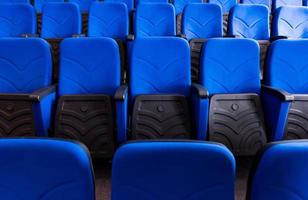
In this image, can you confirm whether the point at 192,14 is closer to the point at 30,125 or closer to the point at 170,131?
the point at 170,131

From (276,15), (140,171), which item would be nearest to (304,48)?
(276,15)

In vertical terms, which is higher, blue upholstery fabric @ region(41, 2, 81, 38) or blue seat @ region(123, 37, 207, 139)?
blue upholstery fabric @ region(41, 2, 81, 38)

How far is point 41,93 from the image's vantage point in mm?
1343

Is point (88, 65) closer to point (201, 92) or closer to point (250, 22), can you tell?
point (201, 92)

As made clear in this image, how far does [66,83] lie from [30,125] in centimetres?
27

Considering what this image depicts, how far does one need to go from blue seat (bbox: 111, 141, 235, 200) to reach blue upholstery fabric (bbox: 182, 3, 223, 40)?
1856 millimetres

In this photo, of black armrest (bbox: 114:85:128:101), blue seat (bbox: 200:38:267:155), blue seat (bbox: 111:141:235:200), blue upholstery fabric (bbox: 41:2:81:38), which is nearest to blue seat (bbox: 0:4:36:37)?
blue upholstery fabric (bbox: 41:2:81:38)

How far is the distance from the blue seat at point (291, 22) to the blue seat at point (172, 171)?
2.00 m

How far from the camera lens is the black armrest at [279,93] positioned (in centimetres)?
133

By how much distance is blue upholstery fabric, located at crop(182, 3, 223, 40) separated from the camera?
2420 mm

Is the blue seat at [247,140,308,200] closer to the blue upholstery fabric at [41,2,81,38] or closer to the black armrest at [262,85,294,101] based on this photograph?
the black armrest at [262,85,294,101]

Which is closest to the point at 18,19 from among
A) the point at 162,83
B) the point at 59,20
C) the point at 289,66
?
the point at 59,20

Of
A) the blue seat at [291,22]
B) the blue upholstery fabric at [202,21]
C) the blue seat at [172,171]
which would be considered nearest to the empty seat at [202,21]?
the blue upholstery fabric at [202,21]

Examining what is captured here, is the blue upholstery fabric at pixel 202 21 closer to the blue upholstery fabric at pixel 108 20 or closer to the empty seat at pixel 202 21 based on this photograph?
the empty seat at pixel 202 21
